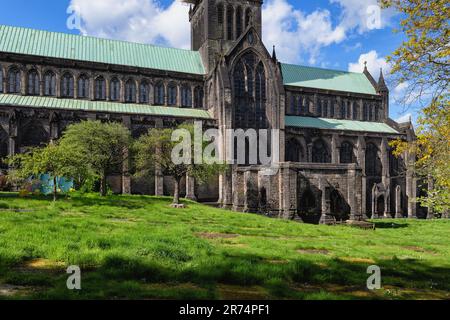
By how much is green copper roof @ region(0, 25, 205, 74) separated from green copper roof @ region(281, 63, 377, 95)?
14945mm

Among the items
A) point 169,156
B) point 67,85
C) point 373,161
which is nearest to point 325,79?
point 373,161

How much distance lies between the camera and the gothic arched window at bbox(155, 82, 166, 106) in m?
49.6

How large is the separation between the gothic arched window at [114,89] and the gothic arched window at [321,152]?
27.0m

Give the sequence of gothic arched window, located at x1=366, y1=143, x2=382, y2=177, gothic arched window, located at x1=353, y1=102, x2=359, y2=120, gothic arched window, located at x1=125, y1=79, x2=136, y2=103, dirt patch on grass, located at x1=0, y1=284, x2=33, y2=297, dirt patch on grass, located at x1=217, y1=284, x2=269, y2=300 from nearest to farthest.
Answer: dirt patch on grass, located at x1=0, y1=284, x2=33, y2=297
dirt patch on grass, located at x1=217, y1=284, x2=269, y2=300
gothic arched window, located at x1=125, y1=79, x2=136, y2=103
gothic arched window, located at x1=366, y1=143, x2=382, y2=177
gothic arched window, located at x1=353, y1=102, x2=359, y2=120

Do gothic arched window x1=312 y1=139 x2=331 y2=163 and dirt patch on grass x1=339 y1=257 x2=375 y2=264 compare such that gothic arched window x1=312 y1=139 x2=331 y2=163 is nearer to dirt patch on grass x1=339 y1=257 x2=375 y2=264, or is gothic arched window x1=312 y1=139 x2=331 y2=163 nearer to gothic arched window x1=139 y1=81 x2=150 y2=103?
gothic arched window x1=139 y1=81 x2=150 y2=103

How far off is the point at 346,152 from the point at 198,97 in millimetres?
22619

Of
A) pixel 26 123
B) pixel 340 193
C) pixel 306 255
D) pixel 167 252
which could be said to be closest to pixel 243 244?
pixel 306 255

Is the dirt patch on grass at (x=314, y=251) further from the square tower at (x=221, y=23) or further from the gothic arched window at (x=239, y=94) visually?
the square tower at (x=221, y=23)

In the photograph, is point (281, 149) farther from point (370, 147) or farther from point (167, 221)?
point (167, 221)

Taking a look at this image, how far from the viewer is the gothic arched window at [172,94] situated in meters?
50.3

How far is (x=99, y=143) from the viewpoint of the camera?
3388cm

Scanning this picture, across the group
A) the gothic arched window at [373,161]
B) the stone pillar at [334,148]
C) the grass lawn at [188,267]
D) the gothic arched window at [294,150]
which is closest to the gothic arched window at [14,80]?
the grass lawn at [188,267]

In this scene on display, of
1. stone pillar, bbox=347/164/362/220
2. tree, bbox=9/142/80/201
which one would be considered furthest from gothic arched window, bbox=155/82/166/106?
stone pillar, bbox=347/164/362/220

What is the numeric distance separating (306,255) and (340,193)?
84.7ft
